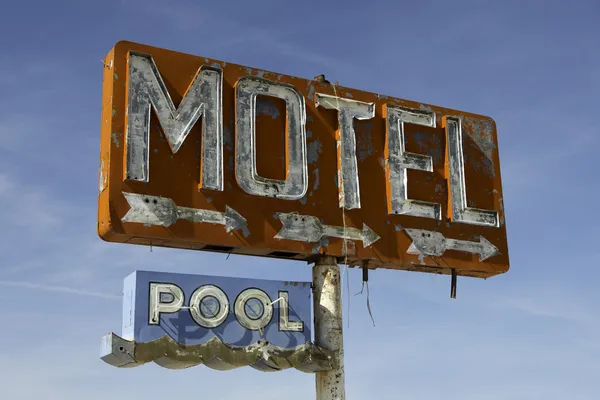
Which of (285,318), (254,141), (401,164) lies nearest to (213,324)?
(285,318)

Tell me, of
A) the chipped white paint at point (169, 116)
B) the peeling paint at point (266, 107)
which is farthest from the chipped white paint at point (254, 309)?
the peeling paint at point (266, 107)

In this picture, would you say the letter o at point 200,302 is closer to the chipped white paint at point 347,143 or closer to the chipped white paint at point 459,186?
the chipped white paint at point 347,143

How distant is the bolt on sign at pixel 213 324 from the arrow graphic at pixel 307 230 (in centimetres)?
74

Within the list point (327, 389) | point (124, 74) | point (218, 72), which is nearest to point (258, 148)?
point (218, 72)

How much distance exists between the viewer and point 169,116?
1430 centimetres

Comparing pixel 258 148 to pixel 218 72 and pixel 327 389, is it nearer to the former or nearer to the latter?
pixel 218 72

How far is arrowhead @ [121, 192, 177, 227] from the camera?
13.5 meters

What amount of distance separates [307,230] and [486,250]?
3749 mm

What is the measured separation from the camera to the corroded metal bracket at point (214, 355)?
42.5 feet

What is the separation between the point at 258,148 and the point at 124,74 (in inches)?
94.7

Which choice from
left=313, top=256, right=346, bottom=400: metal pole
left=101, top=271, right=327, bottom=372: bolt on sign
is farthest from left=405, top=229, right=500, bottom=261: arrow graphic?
left=101, top=271, right=327, bottom=372: bolt on sign

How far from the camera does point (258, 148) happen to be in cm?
1498

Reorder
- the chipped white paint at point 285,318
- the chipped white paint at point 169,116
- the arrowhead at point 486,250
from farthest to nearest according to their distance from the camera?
the arrowhead at point 486,250
the chipped white paint at point 285,318
the chipped white paint at point 169,116

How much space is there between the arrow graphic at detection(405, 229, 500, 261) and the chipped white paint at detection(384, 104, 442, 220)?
34 centimetres
